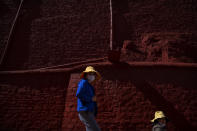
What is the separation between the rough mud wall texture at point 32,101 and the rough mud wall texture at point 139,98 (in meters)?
0.35

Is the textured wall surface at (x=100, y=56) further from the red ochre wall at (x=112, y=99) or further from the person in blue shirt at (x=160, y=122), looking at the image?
the person in blue shirt at (x=160, y=122)

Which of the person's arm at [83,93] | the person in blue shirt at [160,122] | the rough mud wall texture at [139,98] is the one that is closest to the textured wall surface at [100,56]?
the rough mud wall texture at [139,98]

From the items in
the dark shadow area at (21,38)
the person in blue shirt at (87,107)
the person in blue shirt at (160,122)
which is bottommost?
the person in blue shirt at (160,122)

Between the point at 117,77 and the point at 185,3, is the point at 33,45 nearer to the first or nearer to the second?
the point at 117,77

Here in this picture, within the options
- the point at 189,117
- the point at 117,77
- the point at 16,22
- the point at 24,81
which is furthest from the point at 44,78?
the point at 189,117

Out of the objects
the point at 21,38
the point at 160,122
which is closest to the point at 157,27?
the point at 160,122

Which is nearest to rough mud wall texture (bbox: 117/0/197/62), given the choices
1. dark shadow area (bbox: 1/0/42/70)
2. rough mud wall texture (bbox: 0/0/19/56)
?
dark shadow area (bbox: 1/0/42/70)

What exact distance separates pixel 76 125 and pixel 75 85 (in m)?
1.06

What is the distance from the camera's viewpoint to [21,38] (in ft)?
19.7

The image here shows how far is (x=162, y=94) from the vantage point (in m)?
4.15

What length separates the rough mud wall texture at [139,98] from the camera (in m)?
3.91

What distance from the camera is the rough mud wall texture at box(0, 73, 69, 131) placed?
430 cm

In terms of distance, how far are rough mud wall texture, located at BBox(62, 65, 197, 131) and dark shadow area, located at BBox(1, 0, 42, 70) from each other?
2.27 m

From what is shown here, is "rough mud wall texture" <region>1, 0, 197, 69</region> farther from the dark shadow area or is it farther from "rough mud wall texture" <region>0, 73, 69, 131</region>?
"rough mud wall texture" <region>0, 73, 69, 131</region>
